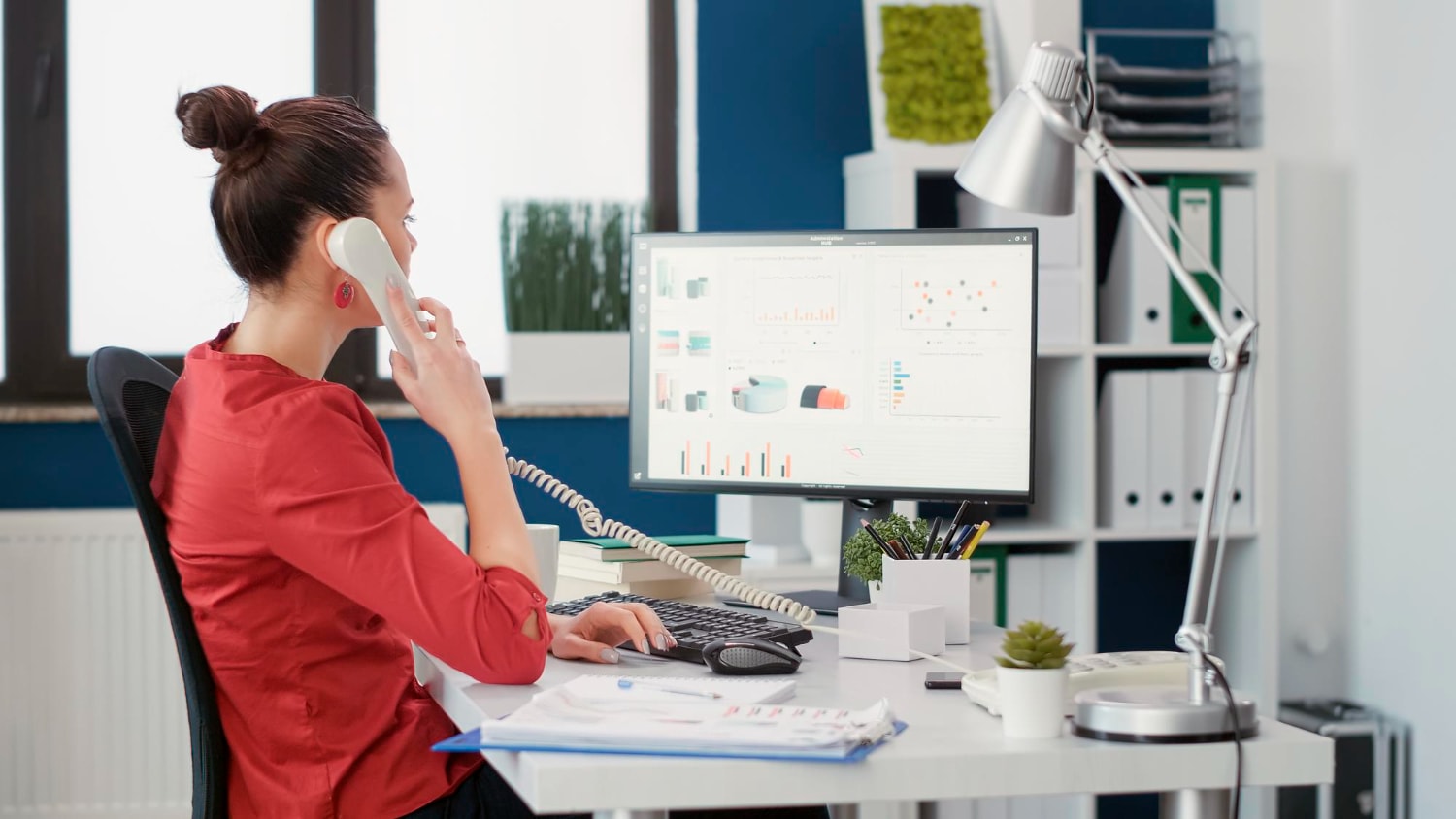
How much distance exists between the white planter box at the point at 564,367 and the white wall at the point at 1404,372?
159 centimetres

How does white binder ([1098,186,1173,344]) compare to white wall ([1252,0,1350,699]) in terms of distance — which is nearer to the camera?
white binder ([1098,186,1173,344])

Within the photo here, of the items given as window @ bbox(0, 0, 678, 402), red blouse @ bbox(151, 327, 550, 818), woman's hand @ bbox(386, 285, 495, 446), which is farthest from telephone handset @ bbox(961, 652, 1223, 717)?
window @ bbox(0, 0, 678, 402)

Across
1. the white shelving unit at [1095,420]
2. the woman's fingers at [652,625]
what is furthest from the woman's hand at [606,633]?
the white shelving unit at [1095,420]

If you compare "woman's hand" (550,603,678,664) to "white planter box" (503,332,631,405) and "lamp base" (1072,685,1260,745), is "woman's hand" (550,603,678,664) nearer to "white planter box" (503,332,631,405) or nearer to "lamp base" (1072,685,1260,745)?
"lamp base" (1072,685,1260,745)

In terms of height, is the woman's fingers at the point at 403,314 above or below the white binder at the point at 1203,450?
above

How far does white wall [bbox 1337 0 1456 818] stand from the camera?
2701 millimetres

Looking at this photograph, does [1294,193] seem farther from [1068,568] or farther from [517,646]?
[517,646]

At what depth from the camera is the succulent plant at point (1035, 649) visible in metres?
1.08

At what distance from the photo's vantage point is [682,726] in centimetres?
105

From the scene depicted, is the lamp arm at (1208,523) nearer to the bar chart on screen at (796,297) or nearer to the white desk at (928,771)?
the white desk at (928,771)

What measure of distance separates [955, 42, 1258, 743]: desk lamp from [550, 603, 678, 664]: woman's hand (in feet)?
1.68

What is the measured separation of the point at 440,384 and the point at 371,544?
0.75 feet

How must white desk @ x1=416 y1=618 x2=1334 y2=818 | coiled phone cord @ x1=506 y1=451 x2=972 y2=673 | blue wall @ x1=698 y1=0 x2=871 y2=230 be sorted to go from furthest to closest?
1. blue wall @ x1=698 y1=0 x2=871 y2=230
2. coiled phone cord @ x1=506 y1=451 x2=972 y2=673
3. white desk @ x1=416 y1=618 x2=1334 y2=818

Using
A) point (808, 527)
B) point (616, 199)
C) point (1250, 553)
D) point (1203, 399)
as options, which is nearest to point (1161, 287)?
point (1203, 399)
